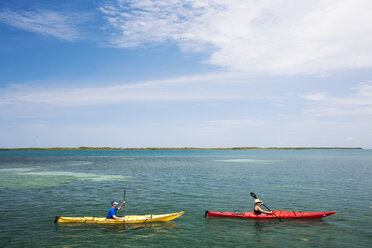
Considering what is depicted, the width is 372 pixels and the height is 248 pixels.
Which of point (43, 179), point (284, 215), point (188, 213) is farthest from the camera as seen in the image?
point (43, 179)

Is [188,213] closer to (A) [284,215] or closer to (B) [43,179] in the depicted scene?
(A) [284,215]

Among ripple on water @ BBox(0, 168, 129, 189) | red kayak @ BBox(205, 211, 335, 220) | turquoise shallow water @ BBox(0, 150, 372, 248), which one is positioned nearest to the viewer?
turquoise shallow water @ BBox(0, 150, 372, 248)

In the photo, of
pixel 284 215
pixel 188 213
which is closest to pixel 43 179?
pixel 188 213

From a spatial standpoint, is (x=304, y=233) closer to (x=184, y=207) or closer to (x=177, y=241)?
(x=177, y=241)

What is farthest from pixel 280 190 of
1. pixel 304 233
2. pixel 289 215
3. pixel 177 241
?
pixel 177 241

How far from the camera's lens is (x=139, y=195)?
2723 centimetres

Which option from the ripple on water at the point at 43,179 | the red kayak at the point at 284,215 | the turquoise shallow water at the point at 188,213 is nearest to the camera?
the turquoise shallow water at the point at 188,213

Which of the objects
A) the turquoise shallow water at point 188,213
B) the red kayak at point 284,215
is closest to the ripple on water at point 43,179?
the turquoise shallow water at point 188,213

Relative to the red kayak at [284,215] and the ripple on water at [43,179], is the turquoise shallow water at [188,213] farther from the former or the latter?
the ripple on water at [43,179]

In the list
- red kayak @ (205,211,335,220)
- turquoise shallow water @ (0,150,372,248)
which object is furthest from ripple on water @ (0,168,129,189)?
red kayak @ (205,211,335,220)

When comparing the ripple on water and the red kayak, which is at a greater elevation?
the red kayak

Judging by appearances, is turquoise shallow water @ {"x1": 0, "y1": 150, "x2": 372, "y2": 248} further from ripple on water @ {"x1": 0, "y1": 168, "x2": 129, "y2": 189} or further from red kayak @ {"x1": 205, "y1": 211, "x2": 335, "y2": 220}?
ripple on water @ {"x1": 0, "y1": 168, "x2": 129, "y2": 189}

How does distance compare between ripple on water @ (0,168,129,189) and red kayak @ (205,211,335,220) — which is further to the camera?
ripple on water @ (0,168,129,189)

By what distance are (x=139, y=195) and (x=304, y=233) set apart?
16.4m
